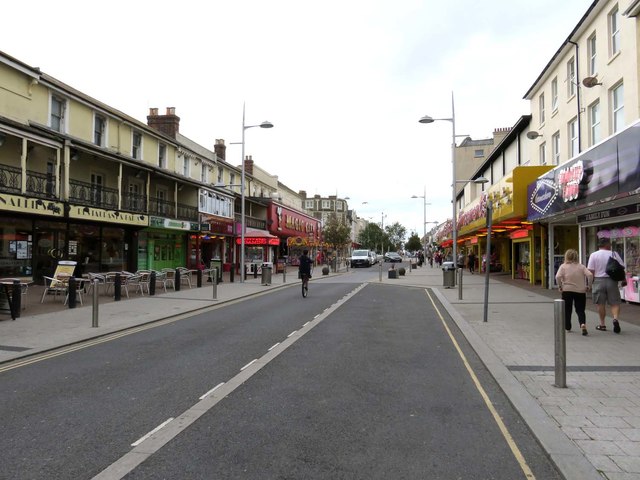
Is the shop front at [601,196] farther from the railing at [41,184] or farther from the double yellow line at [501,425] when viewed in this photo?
the railing at [41,184]

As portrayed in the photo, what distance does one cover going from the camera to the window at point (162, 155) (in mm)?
28047

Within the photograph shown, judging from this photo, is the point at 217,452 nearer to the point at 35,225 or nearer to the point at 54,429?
the point at 54,429

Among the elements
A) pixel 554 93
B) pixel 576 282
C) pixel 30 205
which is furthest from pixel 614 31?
pixel 30 205

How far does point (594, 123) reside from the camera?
16953 mm

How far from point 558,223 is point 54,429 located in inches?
752

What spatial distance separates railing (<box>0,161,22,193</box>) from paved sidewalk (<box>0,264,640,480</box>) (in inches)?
247

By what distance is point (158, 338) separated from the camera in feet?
29.8

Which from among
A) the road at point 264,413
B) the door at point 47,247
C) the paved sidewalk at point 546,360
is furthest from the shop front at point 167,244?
the road at point 264,413

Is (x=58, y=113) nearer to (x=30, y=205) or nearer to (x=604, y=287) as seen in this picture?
(x=30, y=205)

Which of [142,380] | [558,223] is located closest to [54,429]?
[142,380]

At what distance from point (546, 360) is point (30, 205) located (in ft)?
55.5

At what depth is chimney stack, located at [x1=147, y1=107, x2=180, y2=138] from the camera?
30.2 m

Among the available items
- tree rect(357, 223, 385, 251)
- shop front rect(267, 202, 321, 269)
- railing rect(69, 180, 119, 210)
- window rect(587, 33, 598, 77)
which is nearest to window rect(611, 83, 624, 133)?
window rect(587, 33, 598, 77)

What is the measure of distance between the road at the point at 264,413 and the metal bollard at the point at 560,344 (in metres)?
0.75
